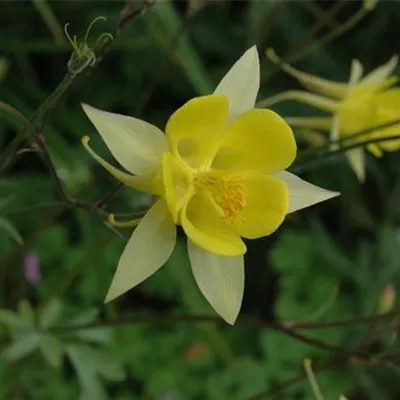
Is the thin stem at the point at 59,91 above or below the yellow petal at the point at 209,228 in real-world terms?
above

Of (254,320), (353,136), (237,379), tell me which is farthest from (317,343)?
(237,379)

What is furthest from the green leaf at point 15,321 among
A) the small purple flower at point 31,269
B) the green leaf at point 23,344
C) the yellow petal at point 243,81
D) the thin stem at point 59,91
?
the yellow petal at point 243,81

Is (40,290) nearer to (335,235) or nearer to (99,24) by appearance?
(99,24)

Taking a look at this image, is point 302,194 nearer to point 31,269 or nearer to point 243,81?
point 243,81

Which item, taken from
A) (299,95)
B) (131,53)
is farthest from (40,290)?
(299,95)

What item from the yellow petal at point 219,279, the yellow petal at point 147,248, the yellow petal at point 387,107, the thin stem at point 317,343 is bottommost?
the thin stem at point 317,343

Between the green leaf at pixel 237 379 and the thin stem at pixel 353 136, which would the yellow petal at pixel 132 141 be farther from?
the green leaf at pixel 237 379

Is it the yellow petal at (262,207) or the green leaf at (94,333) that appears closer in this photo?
the yellow petal at (262,207)
